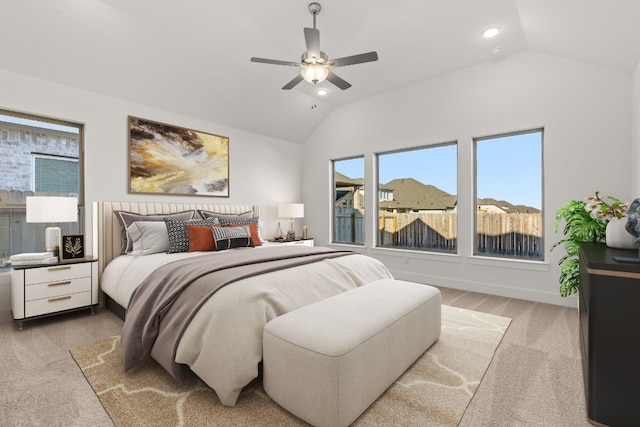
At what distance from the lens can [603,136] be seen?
10.7 ft

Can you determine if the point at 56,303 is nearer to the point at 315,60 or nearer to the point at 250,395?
the point at 250,395

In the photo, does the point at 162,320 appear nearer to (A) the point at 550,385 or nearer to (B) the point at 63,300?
(B) the point at 63,300

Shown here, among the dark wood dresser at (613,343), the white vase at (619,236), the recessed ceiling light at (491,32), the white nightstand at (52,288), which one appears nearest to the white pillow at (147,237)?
the white nightstand at (52,288)

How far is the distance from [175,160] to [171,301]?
9.20ft

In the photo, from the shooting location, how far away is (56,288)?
9.68 ft

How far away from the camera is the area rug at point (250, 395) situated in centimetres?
158

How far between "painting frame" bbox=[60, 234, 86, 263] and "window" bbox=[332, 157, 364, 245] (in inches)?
150

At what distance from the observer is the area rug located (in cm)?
158

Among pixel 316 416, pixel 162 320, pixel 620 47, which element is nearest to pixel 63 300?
pixel 162 320

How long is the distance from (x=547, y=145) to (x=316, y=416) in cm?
387

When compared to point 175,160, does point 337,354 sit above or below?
below

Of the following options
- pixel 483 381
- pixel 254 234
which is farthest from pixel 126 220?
pixel 483 381

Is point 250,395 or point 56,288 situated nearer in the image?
point 250,395

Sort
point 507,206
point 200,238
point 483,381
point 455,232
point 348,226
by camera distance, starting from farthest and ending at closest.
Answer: point 348,226, point 455,232, point 507,206, point 200,238, point 483,381
